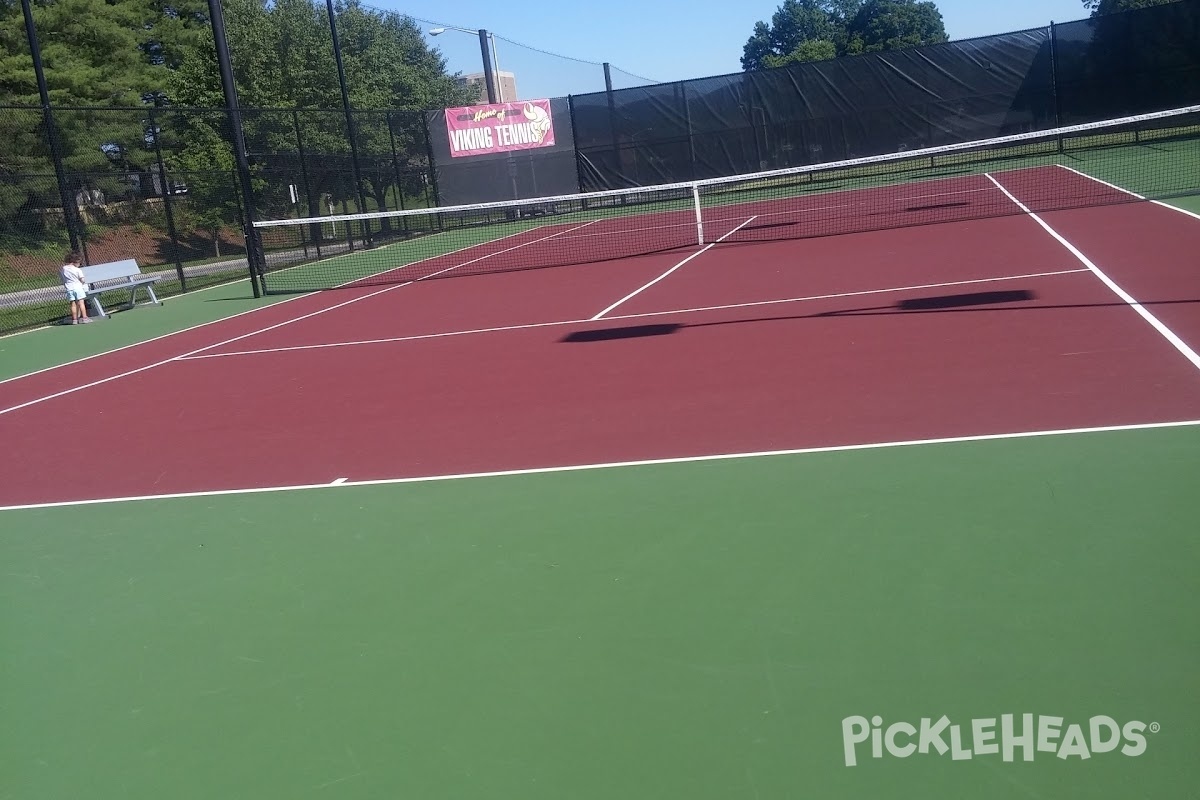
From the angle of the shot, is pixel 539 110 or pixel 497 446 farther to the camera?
pixel 539 110

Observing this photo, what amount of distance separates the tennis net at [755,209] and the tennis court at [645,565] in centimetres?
920

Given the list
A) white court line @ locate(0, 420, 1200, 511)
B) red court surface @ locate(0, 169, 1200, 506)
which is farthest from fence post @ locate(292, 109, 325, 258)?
white court line @ locate(0, 420, 1200, 511)

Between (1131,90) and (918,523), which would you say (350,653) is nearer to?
(918,523)

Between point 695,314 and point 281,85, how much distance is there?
1445 inches

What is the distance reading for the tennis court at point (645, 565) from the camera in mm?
3363

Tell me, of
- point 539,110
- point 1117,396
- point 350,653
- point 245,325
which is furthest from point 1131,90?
point 350,653

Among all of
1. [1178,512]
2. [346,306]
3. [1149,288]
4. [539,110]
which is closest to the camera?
[1178,512]

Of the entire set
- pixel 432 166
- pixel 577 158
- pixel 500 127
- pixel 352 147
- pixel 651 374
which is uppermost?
pixel 500 127

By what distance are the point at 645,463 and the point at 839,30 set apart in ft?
434

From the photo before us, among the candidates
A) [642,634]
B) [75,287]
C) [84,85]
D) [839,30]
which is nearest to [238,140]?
[75,287]

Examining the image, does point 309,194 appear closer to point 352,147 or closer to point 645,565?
point 352,147

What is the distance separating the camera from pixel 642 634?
4137 mm

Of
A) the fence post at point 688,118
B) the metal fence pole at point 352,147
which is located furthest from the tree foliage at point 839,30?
the metal fence pole at point 352,147

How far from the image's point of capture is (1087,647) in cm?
368
